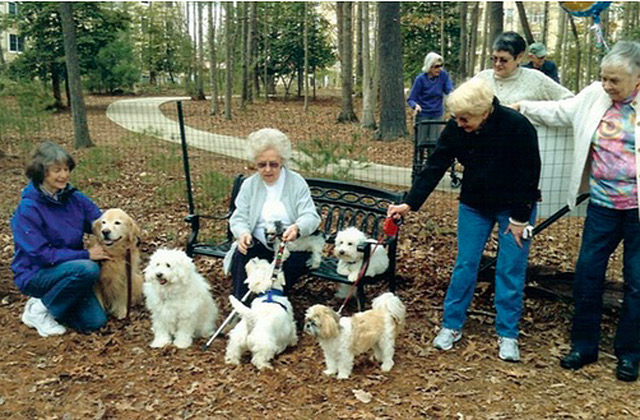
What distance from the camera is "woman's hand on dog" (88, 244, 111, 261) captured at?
4328 mm

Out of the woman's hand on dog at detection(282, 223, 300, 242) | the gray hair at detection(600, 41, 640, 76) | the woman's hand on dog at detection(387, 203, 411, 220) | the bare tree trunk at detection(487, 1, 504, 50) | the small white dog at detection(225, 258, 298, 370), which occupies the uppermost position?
the bare tree trunk at detection(487, 1, 504, 50)

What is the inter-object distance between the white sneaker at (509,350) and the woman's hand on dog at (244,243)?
1.84 metres

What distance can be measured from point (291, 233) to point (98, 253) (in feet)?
4.91

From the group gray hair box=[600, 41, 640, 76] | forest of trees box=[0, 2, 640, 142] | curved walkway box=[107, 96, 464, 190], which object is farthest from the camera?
forest of trees box=[0, 2, 640, 142]

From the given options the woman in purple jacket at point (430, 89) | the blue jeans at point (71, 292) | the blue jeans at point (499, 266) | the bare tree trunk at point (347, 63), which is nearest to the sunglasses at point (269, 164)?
the blue jeans at point (499, 266)

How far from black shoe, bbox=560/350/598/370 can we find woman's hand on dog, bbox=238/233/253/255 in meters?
2.21

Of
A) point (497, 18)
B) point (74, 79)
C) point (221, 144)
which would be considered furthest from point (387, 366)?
point (74, 79)

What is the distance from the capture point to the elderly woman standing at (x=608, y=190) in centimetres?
335

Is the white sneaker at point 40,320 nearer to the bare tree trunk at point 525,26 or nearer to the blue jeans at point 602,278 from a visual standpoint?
the blue jeans at point 602,278

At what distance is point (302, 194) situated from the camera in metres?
4.31

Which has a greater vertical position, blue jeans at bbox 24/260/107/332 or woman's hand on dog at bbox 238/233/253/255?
woman's hand on dog at bbox 238/233/253/255

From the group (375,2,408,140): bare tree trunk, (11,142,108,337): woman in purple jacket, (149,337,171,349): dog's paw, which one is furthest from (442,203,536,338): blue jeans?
(375,2,408,140): bare tree trunk

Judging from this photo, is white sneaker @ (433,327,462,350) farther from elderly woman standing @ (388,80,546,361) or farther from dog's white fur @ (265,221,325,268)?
dog's white fur @ (265,221,325,268)

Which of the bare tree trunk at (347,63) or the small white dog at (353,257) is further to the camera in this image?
the bare tree trunk at (347,63)
